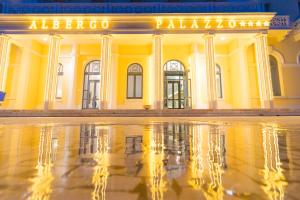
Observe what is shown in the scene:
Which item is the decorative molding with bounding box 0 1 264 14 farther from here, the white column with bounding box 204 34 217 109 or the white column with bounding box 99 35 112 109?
the white column with bounding box 99 35 112 109

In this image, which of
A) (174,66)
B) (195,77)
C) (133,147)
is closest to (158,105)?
(195,77)

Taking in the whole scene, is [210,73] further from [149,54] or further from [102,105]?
[102,105]

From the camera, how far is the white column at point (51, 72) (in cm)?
1188

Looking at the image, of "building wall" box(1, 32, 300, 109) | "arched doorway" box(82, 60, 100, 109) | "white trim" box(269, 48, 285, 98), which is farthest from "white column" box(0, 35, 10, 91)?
"white trim" box(269, 48, 285, 98)

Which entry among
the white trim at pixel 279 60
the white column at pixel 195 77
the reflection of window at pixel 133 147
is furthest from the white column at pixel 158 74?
the reflection of window at pixel 133 147

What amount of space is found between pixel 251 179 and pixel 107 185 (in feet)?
1.49

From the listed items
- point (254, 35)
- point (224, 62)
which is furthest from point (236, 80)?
point (254, 35)

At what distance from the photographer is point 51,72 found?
12352 mm

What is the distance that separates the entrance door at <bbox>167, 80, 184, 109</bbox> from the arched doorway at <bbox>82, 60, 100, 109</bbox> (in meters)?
5.75

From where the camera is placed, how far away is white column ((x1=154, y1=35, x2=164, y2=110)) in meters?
11.8

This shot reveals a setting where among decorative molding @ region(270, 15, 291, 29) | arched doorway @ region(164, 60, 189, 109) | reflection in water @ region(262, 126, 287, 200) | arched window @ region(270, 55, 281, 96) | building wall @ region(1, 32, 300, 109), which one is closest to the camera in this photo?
reflection in water @ region(262, 126, 287, 200)

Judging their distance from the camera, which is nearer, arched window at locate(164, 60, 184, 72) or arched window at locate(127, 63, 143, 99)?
arched window at locate(127, 63, 143, 99)

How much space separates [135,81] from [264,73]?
9.04 m

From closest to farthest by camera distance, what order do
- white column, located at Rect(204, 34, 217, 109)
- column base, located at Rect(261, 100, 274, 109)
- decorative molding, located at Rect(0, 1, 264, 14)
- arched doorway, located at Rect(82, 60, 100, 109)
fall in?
column base, located at Rect(261, 100, 274, 109) < white column, located at Rect(204, 34, 217, 109) < decorative molding, located at Rect(0, 1, 264, 14) < arched doorway, located at Rect(82, 60, 100, 109)
